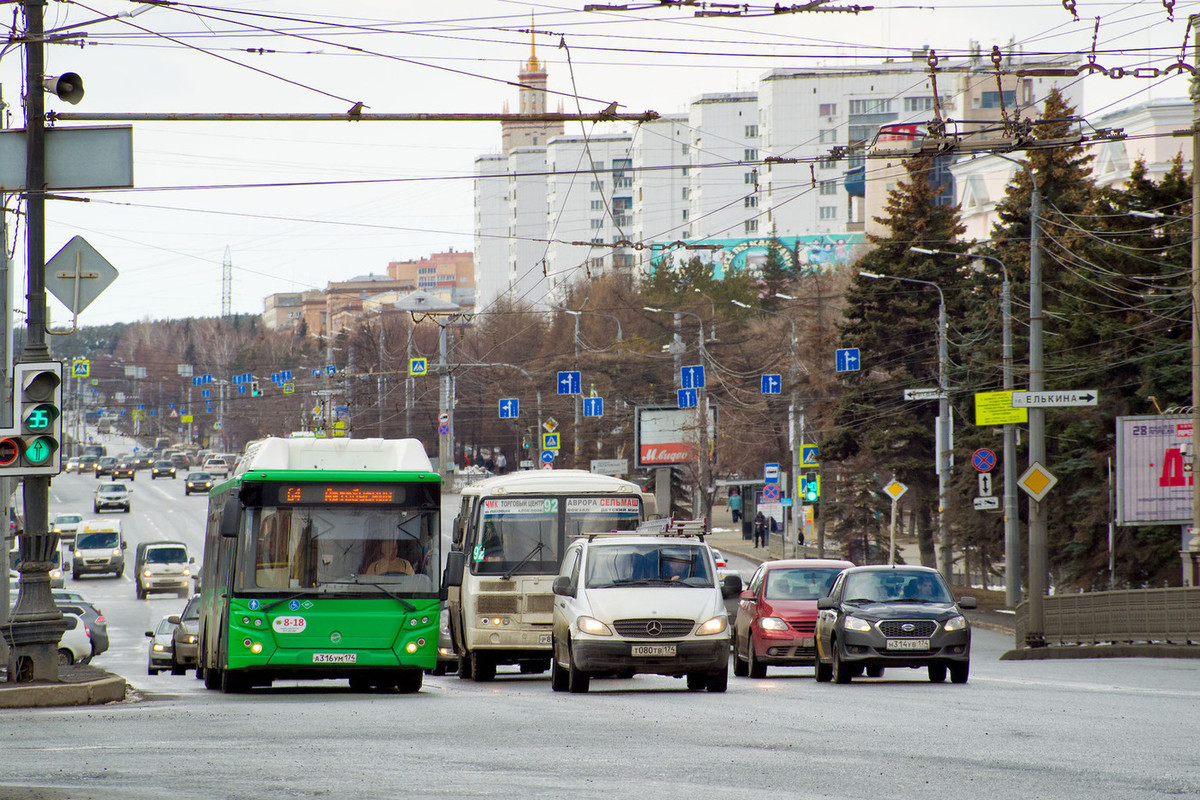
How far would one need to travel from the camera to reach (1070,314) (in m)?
43.8

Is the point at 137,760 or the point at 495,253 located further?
the point at 495,253

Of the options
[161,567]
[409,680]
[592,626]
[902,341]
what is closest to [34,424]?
[409,680]

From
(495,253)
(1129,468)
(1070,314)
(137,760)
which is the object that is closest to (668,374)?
(1070,314)

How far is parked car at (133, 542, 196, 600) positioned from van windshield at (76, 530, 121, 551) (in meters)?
7.92

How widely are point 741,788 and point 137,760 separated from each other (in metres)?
3.83

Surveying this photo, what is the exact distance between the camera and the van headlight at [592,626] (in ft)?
57.3

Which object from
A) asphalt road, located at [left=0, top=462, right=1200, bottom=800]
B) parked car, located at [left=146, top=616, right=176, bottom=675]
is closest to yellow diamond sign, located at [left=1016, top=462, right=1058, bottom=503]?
asphalt road, located at [left=0, top=462, right=1200, bottom=800]

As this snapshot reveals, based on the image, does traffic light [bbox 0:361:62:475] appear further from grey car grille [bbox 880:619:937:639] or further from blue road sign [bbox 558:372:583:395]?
blue road sign [bbox 558:372:583:395]

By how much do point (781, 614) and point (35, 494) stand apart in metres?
10.7

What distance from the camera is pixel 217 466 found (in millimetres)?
110500

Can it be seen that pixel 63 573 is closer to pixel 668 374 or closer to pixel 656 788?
pixel 668 374

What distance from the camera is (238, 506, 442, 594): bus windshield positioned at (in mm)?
17922

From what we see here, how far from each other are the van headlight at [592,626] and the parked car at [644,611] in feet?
0.03

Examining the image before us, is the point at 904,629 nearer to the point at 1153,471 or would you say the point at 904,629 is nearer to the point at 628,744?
the point at 628,744
